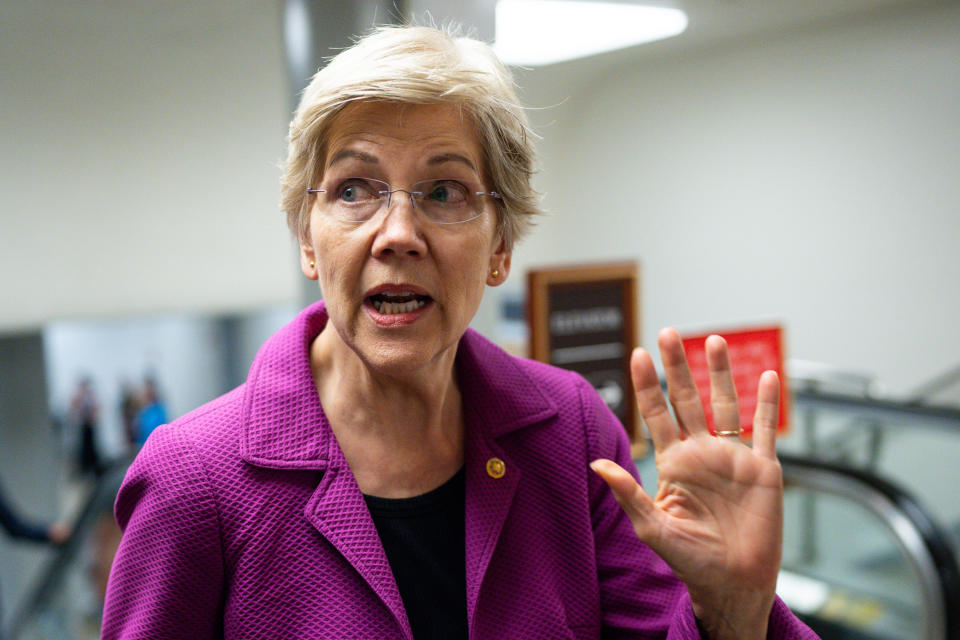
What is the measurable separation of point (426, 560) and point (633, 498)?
38 cm

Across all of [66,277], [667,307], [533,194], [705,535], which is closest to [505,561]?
[705,535]

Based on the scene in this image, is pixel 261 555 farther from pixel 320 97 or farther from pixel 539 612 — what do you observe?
pixel 320 97

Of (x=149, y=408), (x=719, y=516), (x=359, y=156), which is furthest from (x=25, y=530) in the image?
(x=719, y=516)

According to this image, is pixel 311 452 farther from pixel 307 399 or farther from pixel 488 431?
pixel 488 431

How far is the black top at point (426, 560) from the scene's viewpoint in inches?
53.9

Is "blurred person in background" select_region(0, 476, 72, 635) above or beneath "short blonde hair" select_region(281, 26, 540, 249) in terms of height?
beneath

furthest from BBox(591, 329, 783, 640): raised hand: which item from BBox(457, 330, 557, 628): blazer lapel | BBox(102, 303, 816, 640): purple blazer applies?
BBox(457, 330, 557, 628): blazer lapel

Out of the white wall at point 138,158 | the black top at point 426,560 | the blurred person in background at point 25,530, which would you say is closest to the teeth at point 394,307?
the black top at point 426,560

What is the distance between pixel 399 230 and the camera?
129 centimetres

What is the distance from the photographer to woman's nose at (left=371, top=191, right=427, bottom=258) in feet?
4.22

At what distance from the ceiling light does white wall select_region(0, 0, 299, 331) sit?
8.24 feet

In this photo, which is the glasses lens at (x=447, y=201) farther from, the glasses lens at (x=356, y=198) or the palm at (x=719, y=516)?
the palm at (x=719, y=516)

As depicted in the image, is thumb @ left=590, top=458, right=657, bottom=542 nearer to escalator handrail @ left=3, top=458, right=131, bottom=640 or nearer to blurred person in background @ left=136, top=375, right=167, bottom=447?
escalator handrail @ left=3, top=458, right=131, bottom=640

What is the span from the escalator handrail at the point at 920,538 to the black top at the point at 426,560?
3.17 m
